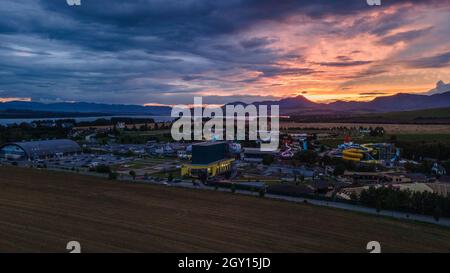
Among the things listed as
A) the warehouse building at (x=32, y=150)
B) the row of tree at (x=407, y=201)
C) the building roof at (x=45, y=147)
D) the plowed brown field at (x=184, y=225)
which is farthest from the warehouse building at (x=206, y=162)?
the building roof at (x=45, y=147)

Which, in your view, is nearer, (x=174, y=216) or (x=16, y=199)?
(x=174, y=216)

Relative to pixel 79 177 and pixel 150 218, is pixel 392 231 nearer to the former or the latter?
pixel 150 218

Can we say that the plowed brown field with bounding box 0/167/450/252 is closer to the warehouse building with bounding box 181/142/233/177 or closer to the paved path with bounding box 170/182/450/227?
the paved path with bounding box 170/182/450/227

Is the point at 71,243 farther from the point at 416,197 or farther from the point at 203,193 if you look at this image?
the point at 416,197

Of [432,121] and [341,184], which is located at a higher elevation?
[432,121]

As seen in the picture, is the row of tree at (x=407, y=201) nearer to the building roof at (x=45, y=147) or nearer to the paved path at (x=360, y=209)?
the paved path at (x=360, y=209)

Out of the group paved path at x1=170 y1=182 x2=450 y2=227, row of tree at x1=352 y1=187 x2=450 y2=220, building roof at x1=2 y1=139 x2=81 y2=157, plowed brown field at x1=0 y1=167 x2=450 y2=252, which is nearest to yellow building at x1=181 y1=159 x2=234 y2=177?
paved path at x1=170 y1=182 x2=450 y2=227

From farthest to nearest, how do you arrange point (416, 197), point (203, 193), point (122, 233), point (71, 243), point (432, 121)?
point (432, 121)
point (203, 193)
point (416, 197)
point (122, 233)
point (71, 243)

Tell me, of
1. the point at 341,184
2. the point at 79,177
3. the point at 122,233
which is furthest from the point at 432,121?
the point at 122,233
